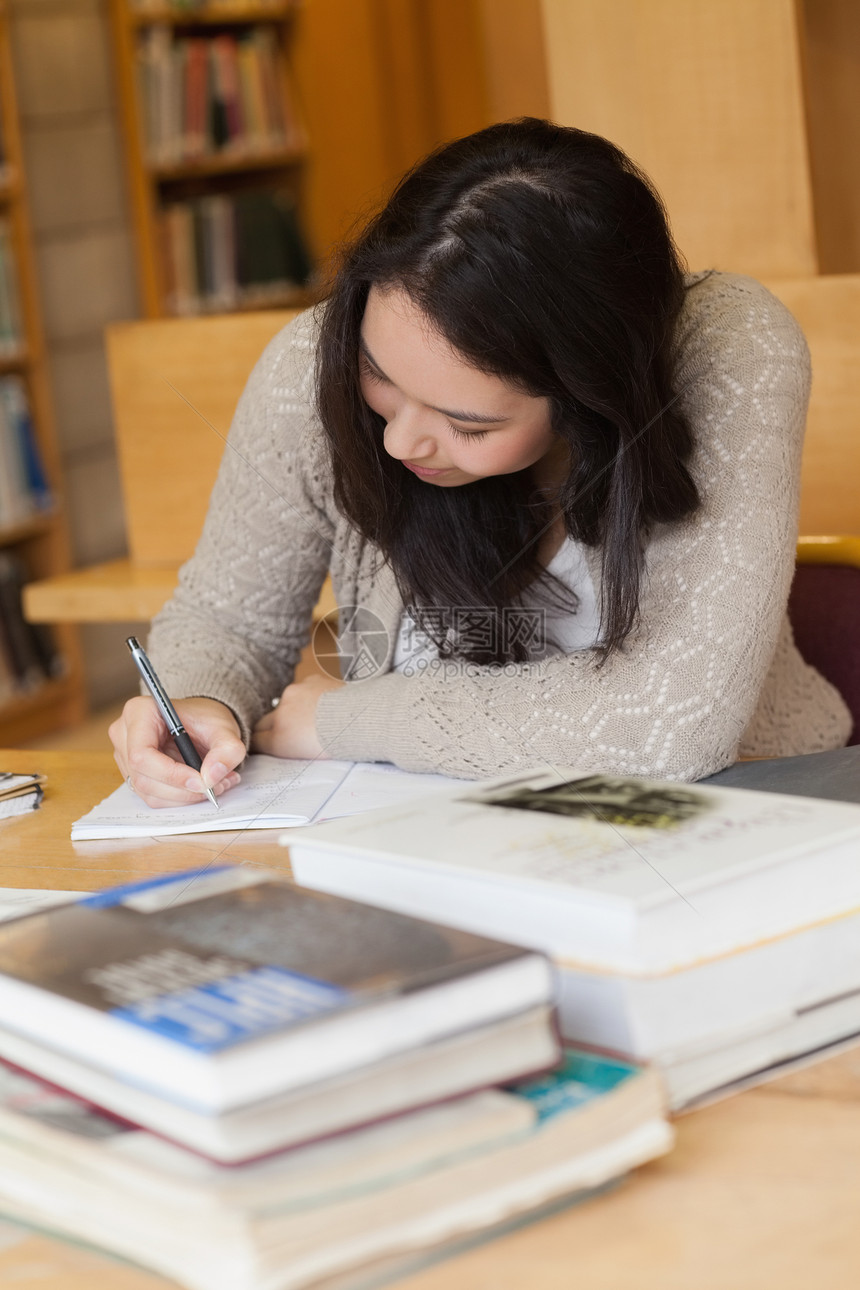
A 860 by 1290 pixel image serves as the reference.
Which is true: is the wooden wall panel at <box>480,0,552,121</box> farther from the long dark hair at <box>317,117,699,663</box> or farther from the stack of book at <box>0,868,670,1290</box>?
the stack of book at <box>0,868,670,1290</box>

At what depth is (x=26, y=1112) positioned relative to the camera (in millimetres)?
440

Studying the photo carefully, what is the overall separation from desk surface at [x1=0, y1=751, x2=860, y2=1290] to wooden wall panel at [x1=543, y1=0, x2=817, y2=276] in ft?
5.20

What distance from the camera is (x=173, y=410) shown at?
85.3 inches

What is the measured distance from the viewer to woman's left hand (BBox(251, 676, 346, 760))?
3.35ft

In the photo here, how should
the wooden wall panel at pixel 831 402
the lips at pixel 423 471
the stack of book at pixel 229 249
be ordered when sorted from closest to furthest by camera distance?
the lips at pixel 423 471 → the wooden wall panel at pixel 831 402 → the stack of book at pixel 229 249

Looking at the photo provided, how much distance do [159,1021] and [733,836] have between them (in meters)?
0.22

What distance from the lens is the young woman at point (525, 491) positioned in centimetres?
93

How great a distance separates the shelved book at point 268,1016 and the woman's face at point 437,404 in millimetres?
514

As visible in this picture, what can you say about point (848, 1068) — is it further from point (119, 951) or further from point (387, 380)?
point (387, 380)

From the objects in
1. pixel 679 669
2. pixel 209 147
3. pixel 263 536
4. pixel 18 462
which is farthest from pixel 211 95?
pixel 679 669

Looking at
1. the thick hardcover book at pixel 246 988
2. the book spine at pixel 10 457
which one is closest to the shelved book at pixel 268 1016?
the thick hardcover book at pixel 246 988

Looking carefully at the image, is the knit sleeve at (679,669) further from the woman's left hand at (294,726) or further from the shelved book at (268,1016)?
the shelved book at (268,1016)

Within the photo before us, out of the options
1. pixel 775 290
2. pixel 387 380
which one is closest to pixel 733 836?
pixel 387 380

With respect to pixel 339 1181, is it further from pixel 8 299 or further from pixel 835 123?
pixel 8 299
